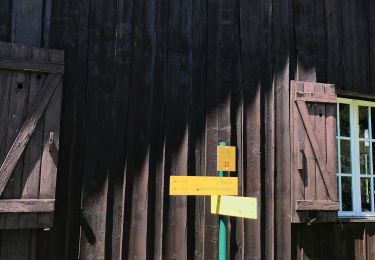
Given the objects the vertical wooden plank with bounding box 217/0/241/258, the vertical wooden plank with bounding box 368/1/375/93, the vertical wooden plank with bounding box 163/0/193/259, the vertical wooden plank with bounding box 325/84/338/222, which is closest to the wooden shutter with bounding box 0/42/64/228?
the vertical wooden plank with bounding box 163/0/193/259

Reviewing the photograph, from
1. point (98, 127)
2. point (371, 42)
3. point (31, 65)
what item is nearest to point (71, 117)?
point (98, 127)

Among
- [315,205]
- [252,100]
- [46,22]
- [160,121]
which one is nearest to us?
[46,22]

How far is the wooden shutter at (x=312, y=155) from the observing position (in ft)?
14.6

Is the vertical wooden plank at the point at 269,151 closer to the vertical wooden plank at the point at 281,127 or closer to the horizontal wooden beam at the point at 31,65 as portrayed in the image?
the vertical wooden plank at the point at 281,127

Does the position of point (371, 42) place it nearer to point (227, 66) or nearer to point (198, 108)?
point (227, 66)

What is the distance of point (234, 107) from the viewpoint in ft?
14.7

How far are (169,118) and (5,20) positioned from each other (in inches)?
63.5

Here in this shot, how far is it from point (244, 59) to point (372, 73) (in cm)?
166

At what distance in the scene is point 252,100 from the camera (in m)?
4.55

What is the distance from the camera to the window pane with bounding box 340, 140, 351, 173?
508cm

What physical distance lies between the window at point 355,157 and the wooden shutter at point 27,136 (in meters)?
3.09

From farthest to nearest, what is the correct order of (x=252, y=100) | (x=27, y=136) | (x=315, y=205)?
(x=252, y=100) → (x=315, y=205) → (x=27, y=136)

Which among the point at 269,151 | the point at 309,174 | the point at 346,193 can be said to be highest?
the point at 269,151

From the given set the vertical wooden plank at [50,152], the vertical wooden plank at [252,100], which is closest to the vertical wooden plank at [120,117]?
the vertical wooden plank at [50,152]
